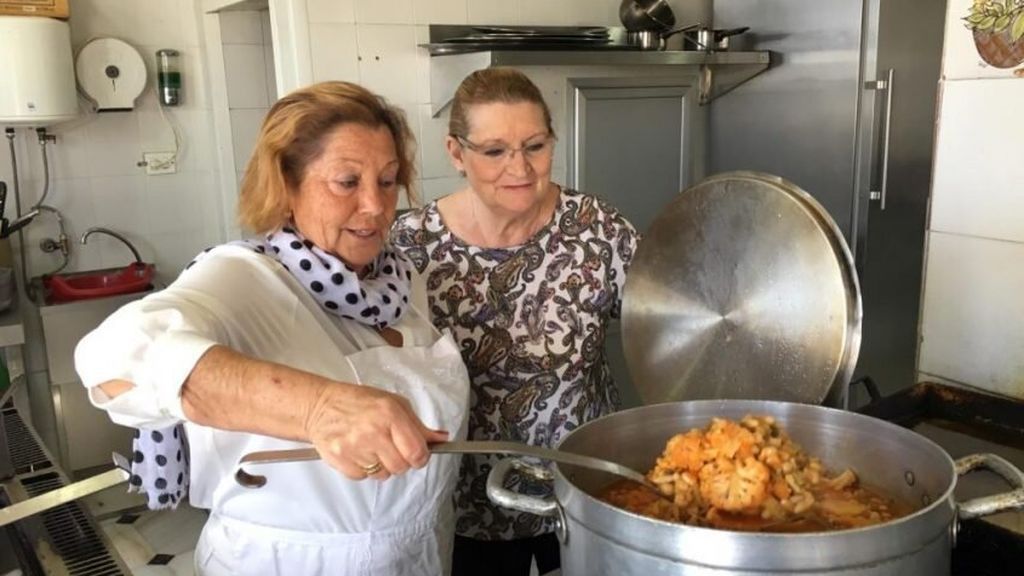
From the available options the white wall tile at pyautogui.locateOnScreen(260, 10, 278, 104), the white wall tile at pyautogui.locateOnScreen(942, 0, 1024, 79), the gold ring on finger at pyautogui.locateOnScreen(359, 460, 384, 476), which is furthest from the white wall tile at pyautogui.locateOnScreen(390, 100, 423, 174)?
the gold ring on finger at pyautogui.locateOnScreen(359, 460, 384, 476)

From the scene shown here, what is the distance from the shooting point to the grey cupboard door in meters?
2.72

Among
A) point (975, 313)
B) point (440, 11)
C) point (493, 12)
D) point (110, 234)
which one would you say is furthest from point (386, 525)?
point (110, 234)

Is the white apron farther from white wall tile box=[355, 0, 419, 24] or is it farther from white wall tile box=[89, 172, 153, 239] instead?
white wall tile box=[89, 172, 153, 239]

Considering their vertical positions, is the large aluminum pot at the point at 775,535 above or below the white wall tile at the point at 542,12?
below

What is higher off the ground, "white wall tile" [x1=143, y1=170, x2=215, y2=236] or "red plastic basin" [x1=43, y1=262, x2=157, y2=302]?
"white wall tile" [x1=143, y1=170, x2=215, y2=236]

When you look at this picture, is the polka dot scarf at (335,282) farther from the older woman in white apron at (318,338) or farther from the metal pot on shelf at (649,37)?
the metal pot on shelf at (649,37)

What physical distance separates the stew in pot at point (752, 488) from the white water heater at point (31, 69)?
2.59m

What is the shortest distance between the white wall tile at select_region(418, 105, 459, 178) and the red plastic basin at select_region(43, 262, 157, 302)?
1188 millimetres

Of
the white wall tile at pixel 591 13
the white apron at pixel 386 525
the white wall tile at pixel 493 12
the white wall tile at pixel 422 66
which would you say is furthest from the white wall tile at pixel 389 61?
the white apron at pixel 386 525

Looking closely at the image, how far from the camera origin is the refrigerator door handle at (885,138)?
264cm

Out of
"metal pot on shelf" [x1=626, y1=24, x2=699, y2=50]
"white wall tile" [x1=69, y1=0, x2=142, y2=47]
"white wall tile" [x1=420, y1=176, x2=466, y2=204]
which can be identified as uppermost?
"white wall tile" [x1=69, y1=0, x2=142, y2=47]

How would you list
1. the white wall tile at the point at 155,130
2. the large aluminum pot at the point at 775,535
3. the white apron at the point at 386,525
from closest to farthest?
the large aluminum pot at the point at 775,535, the white apron at the point at 386,525, the white wall tile at the point at 155,130

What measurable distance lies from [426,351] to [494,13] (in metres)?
1.82

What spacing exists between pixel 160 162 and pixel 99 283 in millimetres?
525
